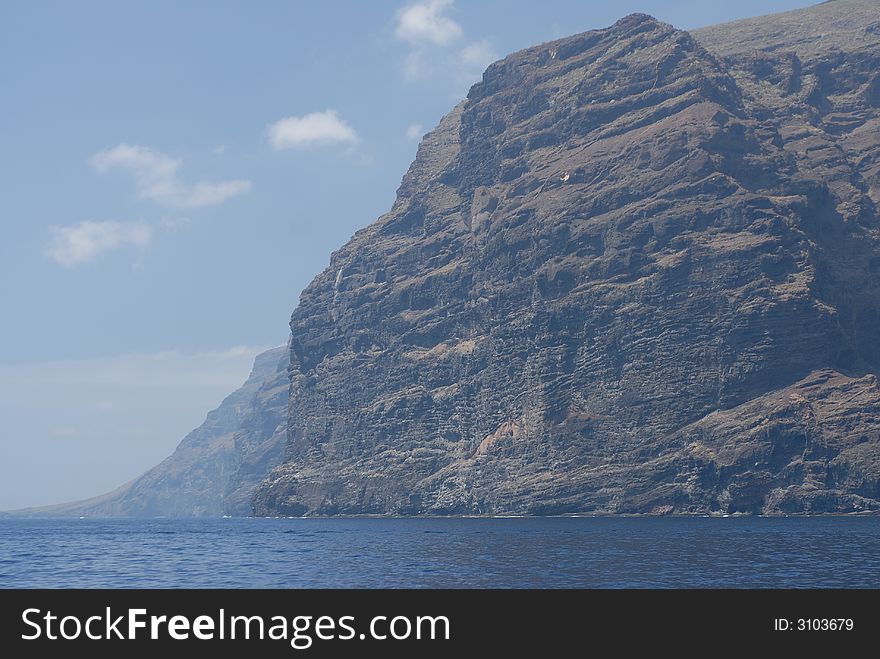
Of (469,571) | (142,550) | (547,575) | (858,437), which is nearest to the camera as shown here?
(547,575)

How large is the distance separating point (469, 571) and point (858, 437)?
448 ft

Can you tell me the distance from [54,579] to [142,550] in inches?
1561

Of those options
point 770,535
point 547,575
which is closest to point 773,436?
point 770,535

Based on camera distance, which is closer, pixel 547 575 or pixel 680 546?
pixel 547 575

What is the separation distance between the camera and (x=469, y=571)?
71688mm
